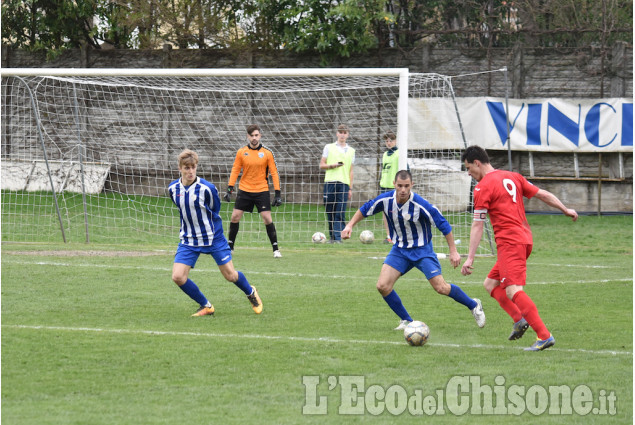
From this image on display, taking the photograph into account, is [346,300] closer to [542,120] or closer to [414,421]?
[414,421]

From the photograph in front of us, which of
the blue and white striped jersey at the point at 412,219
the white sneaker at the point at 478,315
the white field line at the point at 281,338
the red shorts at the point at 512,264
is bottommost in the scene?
the white field line at the point at 281,338

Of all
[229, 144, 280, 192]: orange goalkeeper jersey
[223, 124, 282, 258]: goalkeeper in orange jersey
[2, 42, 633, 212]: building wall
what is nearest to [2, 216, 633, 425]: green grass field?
[223, 124, 282, 258]: goalkeeper in orange jersey

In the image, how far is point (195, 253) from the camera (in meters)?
8.31

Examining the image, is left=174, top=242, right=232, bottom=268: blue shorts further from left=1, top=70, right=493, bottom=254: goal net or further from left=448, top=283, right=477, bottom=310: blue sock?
left=1, top=70, right=493, bottom=254: goal net

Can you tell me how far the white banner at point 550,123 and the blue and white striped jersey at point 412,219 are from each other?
36.6 ft

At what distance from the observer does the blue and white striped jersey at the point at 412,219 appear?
24.5ft

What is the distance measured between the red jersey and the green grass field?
2.80ft

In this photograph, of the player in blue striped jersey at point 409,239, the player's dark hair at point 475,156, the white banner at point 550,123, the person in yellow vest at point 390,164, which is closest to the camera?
the player's dark hair at point 475,156

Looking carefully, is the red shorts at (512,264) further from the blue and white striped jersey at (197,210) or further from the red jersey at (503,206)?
the blue and white striped jersey at (197,210)

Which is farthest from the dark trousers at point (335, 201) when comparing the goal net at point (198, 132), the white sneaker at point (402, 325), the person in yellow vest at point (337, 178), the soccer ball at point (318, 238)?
the white sneaker at point (402, 325)

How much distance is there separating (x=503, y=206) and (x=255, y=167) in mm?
6331

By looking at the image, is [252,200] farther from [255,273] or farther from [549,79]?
[549,79]

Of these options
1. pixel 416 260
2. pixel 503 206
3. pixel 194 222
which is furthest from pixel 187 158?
pixel 503 206

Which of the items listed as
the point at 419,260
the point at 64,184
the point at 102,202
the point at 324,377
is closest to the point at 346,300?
the point at 419,260
